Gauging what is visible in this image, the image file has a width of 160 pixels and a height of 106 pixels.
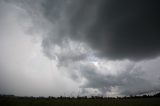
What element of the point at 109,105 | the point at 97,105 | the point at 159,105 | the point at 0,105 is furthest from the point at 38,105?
the point at 159,105

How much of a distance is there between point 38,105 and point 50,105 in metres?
5.75

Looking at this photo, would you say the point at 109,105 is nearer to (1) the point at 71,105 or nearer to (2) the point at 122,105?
(2) the point at 122,105

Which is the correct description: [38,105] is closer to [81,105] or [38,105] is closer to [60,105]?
[60,105]

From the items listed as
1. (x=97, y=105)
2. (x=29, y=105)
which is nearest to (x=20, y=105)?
(x=29, y=105)

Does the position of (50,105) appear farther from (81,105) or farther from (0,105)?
(0,105)

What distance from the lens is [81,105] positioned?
3036 inches

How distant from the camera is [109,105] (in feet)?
257

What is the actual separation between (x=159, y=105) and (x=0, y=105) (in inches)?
2442

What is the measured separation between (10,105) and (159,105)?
5782cm

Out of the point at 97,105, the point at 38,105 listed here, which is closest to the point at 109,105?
the point at 97,105

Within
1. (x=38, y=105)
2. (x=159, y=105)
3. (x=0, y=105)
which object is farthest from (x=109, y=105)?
(x=0, y=105)

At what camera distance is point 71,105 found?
77.9 meters

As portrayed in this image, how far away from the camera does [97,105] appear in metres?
77.8

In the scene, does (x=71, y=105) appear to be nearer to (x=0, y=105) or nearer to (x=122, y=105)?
(x=122, y=105)
